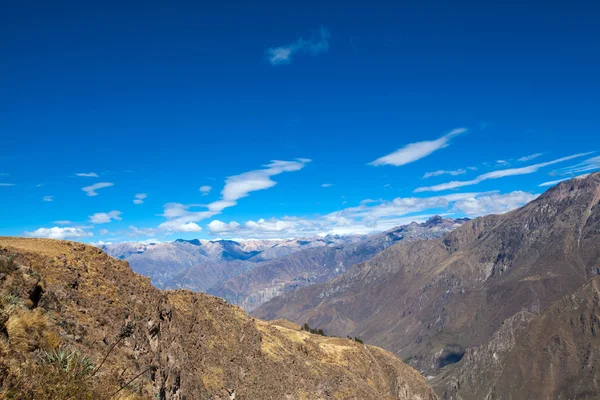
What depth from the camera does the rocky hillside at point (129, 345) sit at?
11924 millimetres

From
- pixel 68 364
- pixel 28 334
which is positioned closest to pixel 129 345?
pixel 28 334

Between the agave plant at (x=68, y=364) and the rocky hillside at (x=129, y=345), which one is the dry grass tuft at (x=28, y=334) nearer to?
the rocky hillside at (x=129, y=345)

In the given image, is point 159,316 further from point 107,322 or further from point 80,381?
point 80,381

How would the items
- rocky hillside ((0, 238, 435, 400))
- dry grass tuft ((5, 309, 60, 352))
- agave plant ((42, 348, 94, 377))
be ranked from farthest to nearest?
dry grass tuft ((5, 309, 60, 352))
rocky hillside ((0, 238, 435, 400))
agave plant ((42, 348, 94, 377))

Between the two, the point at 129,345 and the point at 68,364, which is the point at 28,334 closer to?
the point at 68,364

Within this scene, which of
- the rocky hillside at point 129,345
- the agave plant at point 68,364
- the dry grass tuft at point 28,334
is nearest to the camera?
the agave plant at point 68,364

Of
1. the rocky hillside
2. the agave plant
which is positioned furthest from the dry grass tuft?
the agave plant

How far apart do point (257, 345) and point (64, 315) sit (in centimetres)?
4633

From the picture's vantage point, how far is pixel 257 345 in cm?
6519

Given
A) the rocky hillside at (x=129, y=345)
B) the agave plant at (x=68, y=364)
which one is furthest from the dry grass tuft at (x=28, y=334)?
the agave plant at (x=68, y=364)

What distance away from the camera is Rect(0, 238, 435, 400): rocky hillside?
39.1ft

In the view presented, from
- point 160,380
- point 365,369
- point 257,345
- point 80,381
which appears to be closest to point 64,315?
point 160,380

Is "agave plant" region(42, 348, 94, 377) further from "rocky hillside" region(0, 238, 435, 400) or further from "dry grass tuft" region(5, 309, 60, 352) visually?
"dry grass tuft" region(5, 309, 60, 352)

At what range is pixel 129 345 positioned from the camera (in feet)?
92.3
